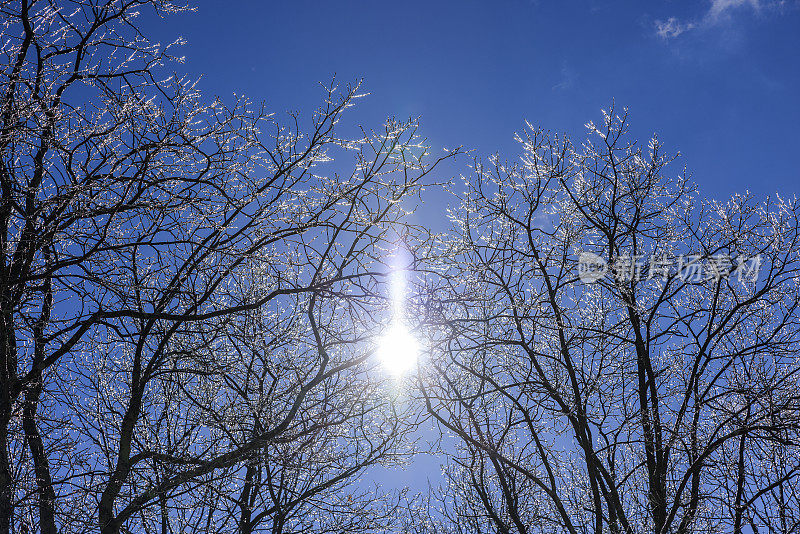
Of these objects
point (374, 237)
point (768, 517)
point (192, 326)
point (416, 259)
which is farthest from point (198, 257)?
point (768, 517)
